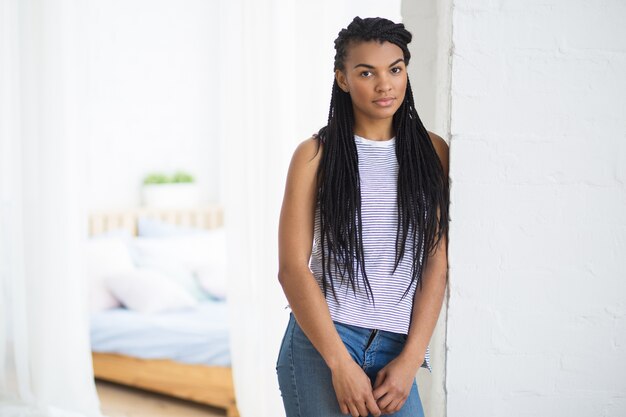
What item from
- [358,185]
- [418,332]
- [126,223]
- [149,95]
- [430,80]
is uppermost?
[149,95]

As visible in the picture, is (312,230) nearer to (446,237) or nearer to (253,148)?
(446,237)

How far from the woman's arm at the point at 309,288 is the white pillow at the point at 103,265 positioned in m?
2.53

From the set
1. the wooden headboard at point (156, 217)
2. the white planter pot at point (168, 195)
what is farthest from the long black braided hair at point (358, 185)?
the white planter pot at point (168, 195)

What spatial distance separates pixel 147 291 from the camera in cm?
354

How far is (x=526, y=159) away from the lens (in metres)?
1.36

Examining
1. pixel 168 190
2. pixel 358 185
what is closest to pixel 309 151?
pixel 358 185

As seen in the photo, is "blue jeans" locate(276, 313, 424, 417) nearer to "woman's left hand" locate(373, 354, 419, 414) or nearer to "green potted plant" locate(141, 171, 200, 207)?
"woman's left hand" locate(373, 354, 419, 414)

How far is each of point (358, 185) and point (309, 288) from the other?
21cm

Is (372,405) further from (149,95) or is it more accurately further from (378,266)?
(149,95)

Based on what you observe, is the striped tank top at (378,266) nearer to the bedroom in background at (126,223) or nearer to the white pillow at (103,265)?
the bedroom in background at (126,223)

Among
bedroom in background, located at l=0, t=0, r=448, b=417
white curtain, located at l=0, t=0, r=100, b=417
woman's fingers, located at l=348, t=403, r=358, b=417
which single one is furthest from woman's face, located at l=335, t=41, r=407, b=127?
white curtain, located at l=0, t=0, r=100, b=417

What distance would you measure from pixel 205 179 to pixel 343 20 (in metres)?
3.22

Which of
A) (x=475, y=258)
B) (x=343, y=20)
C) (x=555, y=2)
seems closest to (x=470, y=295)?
(x=475, y=258)

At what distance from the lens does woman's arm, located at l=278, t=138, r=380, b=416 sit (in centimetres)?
118
